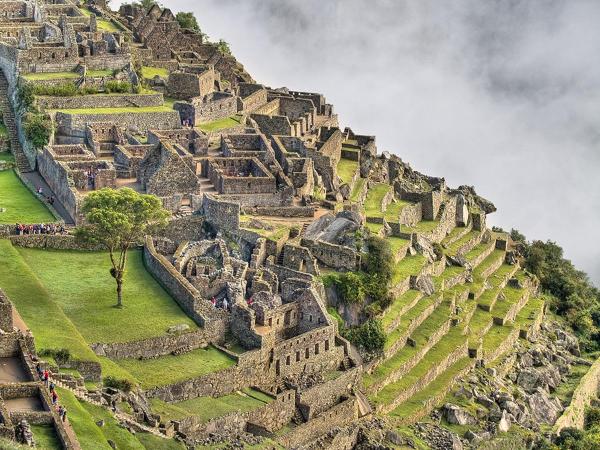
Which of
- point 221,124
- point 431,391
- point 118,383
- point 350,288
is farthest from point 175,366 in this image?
point 221,124

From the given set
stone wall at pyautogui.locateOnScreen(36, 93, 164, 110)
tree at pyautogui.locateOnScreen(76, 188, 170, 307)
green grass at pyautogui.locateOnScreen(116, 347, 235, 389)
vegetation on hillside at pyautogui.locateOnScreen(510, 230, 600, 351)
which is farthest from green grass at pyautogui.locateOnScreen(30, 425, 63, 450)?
vegetation on hillside at pyautogui.locateOnScreen(510, 230, 600, 351)

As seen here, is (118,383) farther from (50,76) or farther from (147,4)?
(147,4)

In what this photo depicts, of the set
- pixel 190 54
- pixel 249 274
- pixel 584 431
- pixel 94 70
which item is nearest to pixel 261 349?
pixel 249 274

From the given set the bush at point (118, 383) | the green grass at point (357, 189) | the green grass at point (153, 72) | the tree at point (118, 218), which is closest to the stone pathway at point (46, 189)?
the tree at point (118, 218)

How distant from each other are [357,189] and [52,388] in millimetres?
39869

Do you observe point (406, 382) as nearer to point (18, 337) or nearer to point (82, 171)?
point (82, 171)

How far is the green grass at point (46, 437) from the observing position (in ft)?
132

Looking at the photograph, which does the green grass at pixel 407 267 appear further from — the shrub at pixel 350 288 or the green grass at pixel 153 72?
the green grass at pixel 153 72

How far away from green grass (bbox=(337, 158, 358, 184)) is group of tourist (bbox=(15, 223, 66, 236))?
22691 mm

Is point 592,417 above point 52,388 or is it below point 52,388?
below

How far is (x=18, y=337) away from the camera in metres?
46.1

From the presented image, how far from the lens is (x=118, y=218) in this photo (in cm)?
5912

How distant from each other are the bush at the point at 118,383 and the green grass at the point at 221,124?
30.8 meters

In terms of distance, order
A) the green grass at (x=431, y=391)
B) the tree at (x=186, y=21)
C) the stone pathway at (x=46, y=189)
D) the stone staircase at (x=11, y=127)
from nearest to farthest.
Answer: the green grass at (x=431, y=391)
the stone pathway at (x=46, y=189)
the stone staircase at (x=11, y=127)
the tree at (x=186, y=21)
